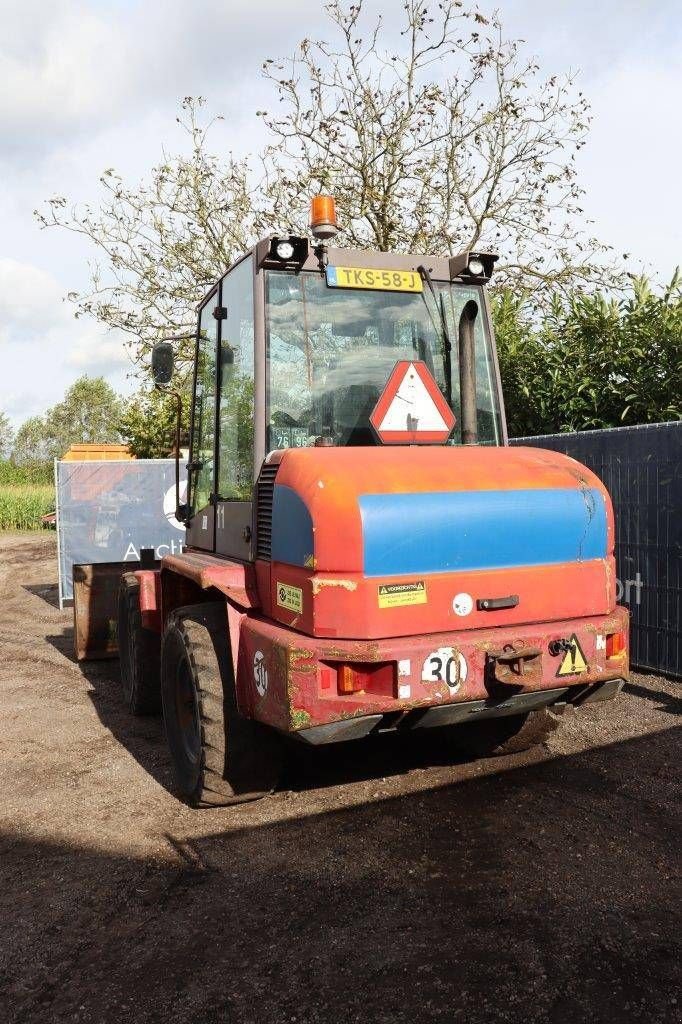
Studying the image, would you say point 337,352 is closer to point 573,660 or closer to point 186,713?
point 573,660

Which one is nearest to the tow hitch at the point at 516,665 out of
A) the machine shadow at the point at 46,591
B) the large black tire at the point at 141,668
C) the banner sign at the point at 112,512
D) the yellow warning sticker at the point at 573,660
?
the yellow warning sticker at the point at 573,660

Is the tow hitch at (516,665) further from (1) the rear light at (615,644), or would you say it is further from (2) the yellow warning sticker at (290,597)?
(2) the yellow warning sticker at (290,597)

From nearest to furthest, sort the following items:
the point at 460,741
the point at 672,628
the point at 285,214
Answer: the point at 460,741 < the point at 672,628 < the point at 285,214

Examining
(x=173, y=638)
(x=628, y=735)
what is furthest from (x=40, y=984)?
(x=628, y=735)

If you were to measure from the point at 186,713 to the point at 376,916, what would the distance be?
74.3 inches

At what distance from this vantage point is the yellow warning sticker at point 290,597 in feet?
13.0

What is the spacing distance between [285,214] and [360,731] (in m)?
13.2

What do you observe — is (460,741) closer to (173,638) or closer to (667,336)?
(173,638)

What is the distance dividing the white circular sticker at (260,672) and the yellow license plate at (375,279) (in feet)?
6.49

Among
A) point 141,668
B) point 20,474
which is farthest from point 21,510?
point 141,668

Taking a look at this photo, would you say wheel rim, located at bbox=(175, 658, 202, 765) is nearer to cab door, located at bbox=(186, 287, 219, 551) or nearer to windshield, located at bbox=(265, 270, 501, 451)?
cab door, located at bbox=(186, 287, 219, 551)

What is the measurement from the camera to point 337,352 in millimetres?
4613

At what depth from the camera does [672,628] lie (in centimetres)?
699

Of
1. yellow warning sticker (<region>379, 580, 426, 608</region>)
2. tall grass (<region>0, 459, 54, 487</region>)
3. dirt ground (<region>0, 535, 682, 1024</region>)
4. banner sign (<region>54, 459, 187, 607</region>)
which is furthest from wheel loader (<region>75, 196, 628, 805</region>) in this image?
tall grass (<region>0, 459, 54, 487</region>)
